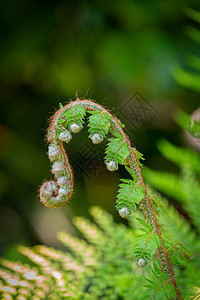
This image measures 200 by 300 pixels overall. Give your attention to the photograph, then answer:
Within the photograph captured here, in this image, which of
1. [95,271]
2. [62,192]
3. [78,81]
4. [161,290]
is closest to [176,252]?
[161,290]

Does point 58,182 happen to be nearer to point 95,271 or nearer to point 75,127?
point 75,127

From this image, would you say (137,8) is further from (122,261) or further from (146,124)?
(122,261)

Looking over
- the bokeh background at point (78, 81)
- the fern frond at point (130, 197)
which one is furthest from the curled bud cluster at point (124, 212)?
the bokeh background at point (78, 81)

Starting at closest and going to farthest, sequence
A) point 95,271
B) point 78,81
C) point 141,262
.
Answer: point 141,262 → point 95,271 → point 78,81

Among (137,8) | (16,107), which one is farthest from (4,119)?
(137,8)

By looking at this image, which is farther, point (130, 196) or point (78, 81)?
point (78, 81)
